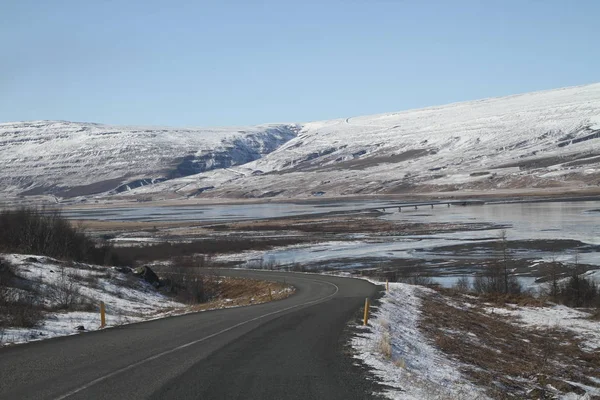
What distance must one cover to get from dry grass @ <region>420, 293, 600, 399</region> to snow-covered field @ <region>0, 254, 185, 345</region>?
10701 millimetres

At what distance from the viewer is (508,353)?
20031 mm

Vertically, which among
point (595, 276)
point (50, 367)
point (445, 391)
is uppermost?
point (50, 367)

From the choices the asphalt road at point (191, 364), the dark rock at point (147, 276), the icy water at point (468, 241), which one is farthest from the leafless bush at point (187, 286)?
the asphalt road at point (191, 364)

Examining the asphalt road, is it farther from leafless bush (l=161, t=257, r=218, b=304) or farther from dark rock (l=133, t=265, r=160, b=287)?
dark rock (l=133, t=265, r=160, b=287)

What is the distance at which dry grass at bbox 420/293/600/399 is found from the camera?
14.7 m

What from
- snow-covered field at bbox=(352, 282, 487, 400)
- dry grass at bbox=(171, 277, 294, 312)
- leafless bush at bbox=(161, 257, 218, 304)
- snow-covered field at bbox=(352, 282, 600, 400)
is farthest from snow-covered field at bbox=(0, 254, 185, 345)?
snow-covered field at bbox=(352, 282, 600, 400)

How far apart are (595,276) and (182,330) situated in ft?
118

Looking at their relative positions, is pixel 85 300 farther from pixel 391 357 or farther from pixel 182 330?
pixel 391 357

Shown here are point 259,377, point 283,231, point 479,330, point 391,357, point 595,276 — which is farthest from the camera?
point 283,231

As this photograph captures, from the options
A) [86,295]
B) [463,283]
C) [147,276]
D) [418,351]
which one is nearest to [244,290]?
[147,276]

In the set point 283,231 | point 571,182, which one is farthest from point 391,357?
point 571,182

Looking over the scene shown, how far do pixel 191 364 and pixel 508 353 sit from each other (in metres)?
11.8

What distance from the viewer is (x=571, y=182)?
182 metres

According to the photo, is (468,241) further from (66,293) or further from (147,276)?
(66,293)
